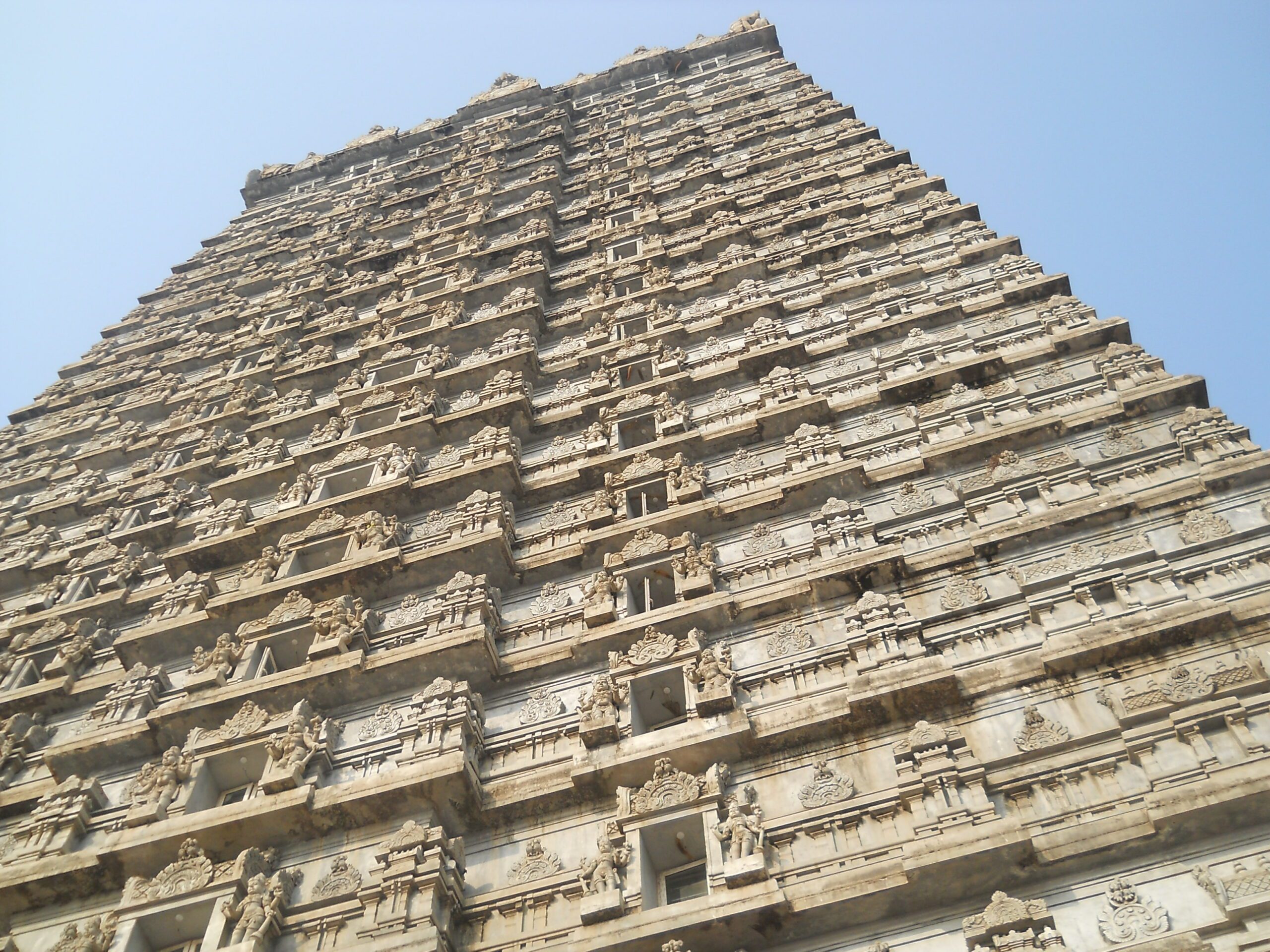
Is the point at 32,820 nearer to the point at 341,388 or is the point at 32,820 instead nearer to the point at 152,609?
the point at 152,609

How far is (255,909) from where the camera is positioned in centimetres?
1277

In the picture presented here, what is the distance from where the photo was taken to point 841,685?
13.7 meters

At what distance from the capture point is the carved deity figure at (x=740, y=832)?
11.9m

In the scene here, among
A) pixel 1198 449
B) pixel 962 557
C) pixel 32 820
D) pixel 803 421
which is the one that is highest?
pixel 803 421

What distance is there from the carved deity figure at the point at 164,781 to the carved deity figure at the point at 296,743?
1.17m

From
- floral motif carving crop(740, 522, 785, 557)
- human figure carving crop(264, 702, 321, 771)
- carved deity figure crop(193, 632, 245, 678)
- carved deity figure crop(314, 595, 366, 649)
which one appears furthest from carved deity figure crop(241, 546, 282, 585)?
floral motif carving crop(740, 522, 785, 557)

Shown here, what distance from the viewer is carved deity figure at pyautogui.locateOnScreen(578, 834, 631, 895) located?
11992mm

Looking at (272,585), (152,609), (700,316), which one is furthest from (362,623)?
(700,316)

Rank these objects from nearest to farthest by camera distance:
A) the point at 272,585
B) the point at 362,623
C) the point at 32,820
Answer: the point at 32,820 < the point at 362,623 < the point at 272,585

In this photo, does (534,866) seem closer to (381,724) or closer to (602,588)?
(381,724)

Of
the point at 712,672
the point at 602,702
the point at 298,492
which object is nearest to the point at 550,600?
the point at 602,702

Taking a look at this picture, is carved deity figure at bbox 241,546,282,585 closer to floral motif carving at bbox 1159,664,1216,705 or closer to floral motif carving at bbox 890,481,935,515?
floral motif carving at bbox 890,481,935,515

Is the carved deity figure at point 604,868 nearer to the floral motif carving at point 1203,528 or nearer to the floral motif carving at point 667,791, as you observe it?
the floral motif carving at point 667,791

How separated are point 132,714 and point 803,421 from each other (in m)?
11.7
